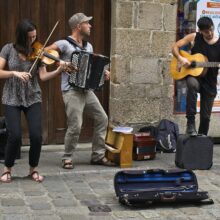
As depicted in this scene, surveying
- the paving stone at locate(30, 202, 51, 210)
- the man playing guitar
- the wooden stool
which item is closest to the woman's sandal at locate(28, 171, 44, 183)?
the paving stone at locate(30, 202, 51, 210)

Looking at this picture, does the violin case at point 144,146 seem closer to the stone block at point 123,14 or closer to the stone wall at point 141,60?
the stone wall at point 141,60

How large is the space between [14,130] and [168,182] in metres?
1.63

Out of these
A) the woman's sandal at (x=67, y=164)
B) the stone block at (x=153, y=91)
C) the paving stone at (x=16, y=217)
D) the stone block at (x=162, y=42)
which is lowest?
the woman's sandal at (x=67, y=164)

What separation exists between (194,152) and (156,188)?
142cm

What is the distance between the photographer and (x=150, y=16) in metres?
7.84

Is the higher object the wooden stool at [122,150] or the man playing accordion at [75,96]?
the man playing accordion at [75,96]

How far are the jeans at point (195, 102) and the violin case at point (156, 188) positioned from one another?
55.8 inches

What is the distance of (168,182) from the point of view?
573 cm

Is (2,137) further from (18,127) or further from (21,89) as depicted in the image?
(21,89)

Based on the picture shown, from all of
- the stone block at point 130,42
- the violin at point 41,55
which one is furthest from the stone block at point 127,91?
the violin at point 41,55

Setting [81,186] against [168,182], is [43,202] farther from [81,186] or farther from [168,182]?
[168,182]

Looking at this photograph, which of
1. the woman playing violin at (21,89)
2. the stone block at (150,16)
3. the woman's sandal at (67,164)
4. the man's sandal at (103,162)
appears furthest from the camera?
the stone block at (150,16)

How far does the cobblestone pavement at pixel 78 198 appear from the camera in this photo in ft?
17.2

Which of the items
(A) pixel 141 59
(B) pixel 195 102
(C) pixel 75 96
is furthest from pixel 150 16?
(C) pixel 75 96
